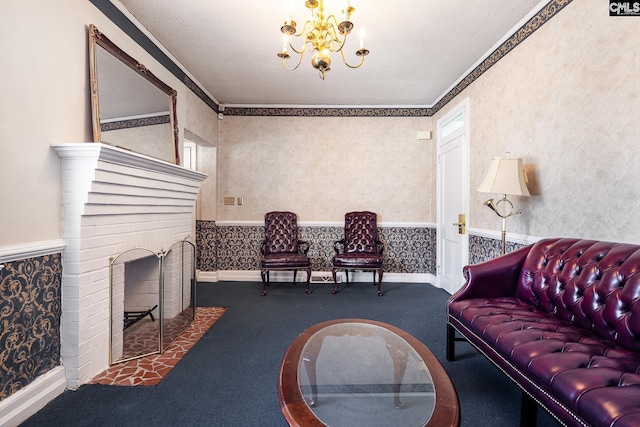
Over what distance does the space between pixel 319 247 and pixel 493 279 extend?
2.79m

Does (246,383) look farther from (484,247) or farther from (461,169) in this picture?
(461,169)

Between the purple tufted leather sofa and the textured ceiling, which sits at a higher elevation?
the textured ceiling

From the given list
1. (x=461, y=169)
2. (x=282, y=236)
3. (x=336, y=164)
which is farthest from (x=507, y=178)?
(x=282, y=236)

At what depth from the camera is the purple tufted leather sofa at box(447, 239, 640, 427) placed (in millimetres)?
1062

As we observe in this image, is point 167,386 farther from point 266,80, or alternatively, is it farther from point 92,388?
point 266,80

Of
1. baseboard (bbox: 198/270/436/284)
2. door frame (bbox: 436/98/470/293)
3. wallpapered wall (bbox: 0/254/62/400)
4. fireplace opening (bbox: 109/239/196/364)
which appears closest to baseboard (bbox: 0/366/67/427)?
wallpapered wall (bbox: 0/254/62/400)

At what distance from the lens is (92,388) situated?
184 cm

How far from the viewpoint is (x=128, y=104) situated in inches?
94.0

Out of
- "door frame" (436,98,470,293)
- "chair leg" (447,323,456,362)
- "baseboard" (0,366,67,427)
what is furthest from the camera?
"door frame" (436,98,470,293)

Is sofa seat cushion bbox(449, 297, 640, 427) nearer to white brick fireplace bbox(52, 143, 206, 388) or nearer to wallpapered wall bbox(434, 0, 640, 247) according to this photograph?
wallpapered wall bbox(434, 0, 640, 247)

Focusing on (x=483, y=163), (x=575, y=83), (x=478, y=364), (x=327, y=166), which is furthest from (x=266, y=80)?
(x=478, y=364)

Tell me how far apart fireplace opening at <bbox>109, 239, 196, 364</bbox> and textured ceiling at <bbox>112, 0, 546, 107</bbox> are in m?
1.93

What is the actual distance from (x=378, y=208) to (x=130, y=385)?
143 inches

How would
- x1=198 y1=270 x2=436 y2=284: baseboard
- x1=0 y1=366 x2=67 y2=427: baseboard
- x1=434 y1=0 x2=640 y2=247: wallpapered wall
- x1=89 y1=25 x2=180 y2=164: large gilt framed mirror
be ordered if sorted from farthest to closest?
x1=198 y1=270 x2=436 y2=284: baseboard → x1=89 y1=25 x2=180 y2=164: large gilt framed mirror → x1=434 y1=0 x2=640 y2=247: wallpapered wall → x1=0 y1=366 x2=67 y2=427: baseboard
